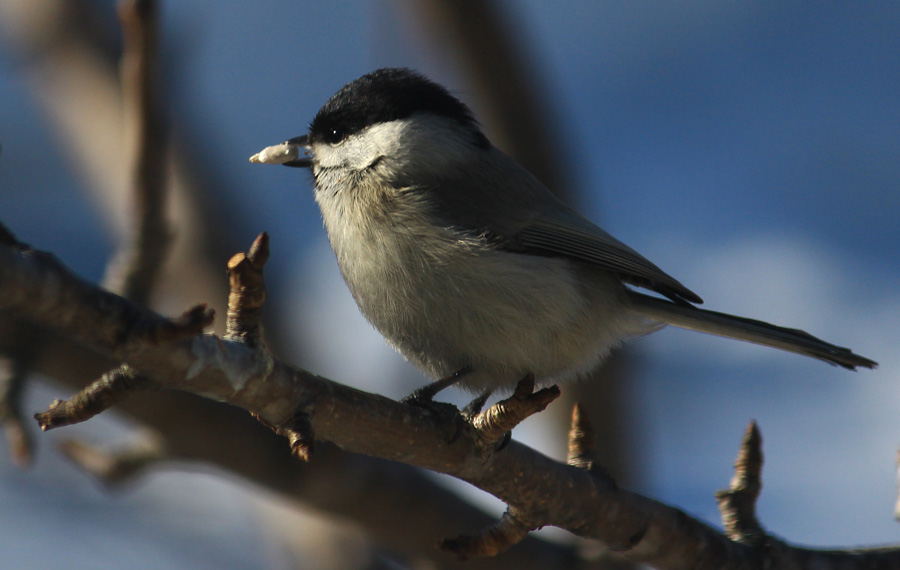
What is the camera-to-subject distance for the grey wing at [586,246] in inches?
74.9

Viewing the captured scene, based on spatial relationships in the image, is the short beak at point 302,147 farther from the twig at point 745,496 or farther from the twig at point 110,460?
the twig at point 745,496

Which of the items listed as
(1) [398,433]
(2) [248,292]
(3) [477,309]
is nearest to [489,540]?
(1) [398,433]

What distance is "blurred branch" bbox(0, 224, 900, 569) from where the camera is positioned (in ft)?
2.79

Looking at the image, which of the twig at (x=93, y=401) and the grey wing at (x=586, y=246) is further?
the grey wing at (x=586, y=246)

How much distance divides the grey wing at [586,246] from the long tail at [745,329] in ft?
0.16

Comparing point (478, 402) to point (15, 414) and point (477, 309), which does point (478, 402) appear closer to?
point (477, 309)

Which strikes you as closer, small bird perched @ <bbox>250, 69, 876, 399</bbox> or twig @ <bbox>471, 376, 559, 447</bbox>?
twig @ <bbox>471, 376, 559, 447</bbox>

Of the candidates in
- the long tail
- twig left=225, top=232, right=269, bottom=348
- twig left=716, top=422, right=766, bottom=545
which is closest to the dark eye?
the long tail

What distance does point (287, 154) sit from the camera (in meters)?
2.09

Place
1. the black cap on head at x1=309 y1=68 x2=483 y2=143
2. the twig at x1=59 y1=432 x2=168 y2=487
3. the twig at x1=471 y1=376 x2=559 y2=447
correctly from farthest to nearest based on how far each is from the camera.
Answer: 1. the twig at x1=59 y1=432 x2=168 y2=487
2. the black cap on head at x1=309 y1=68 x2=483 y2=143
3. the twig at x1=471 y1=376 x2=559 y2=447

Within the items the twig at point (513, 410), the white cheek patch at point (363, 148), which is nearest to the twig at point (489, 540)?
the twig at point (513, 410)

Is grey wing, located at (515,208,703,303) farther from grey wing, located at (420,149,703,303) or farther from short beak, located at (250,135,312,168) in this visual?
short beak, located at (250,135,312,168)

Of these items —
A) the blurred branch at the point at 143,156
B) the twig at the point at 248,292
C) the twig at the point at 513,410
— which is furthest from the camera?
the blurred branch at the point at 143,156

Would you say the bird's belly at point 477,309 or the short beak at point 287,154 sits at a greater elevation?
the short beak at point 287,154
